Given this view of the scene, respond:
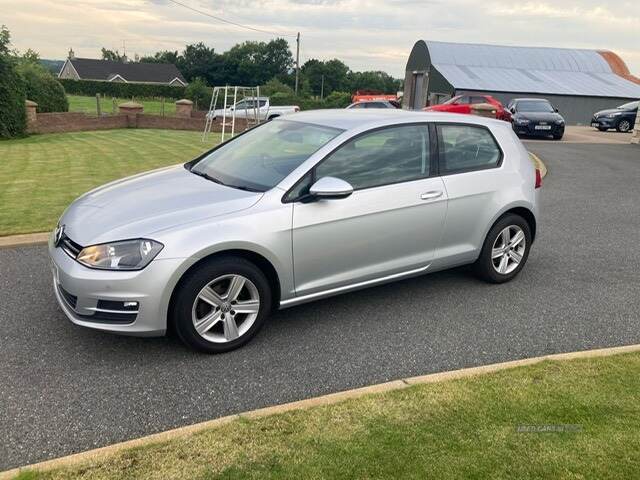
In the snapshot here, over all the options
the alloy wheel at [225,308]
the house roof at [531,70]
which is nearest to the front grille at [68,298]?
the alloy wheel at [225,308]

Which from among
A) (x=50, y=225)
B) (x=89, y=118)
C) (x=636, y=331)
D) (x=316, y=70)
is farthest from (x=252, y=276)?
(x=316, y=70)

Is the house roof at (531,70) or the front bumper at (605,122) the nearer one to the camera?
the front bumper at (605,122)

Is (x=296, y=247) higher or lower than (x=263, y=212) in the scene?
lower

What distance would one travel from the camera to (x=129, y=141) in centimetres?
1717

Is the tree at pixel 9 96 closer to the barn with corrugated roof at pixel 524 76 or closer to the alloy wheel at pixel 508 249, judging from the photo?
the alloy wheel at pixel 508 249

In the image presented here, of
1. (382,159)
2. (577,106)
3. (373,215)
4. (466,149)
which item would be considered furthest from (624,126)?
(373,215)

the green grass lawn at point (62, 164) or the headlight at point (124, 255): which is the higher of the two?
the headlight at point (124, 255)

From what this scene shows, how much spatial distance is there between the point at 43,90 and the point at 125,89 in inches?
1517

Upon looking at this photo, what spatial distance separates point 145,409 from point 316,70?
305 feet

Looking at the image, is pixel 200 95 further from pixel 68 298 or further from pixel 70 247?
pixel 68 298

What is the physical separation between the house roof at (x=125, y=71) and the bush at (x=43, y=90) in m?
64.2

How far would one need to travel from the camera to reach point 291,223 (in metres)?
3.87

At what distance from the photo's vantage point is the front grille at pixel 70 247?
3.63m

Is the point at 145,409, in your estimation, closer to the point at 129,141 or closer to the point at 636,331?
the point at 636,331
